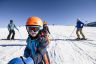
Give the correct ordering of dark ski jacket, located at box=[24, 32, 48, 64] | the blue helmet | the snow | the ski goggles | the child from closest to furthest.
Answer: the blue helmet
dark ski jacket, located at box=[24, 32, 48, 64]
the child
the ski goggles
the snow

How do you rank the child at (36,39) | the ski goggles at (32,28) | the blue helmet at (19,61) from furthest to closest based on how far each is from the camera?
the ski goggles at (32,28), the child at (36,39), the blue helmet at (19,61)

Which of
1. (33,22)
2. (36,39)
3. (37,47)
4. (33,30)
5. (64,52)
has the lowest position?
(64,52)

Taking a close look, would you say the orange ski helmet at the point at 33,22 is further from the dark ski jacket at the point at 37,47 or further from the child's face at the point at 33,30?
the dark ski jacket at the point at 37,47

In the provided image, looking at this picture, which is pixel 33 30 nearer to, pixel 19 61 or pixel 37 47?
pixel 37 47

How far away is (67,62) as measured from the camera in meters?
8.61

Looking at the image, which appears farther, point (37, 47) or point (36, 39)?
point (36, 39)

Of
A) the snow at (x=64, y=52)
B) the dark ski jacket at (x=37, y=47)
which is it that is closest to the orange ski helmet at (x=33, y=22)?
the dark ski jacket at (x=37, y=47)

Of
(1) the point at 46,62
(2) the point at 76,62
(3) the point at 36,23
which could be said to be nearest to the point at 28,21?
(3) the point at 36,23

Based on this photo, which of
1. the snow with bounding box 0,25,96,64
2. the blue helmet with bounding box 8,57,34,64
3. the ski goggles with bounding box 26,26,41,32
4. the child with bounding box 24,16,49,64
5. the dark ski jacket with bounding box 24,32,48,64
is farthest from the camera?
the snow with bounding box 0,25,96,64

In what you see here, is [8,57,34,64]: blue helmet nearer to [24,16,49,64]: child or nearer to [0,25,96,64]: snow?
[24,16,49,64]: child

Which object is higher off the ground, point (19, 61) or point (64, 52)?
point (19, 61)

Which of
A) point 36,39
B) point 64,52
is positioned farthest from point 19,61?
point 64,52

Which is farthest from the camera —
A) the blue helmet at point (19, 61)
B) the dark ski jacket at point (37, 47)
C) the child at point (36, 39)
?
the child at point (36, 39)

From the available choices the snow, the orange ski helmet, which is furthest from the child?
the snow
